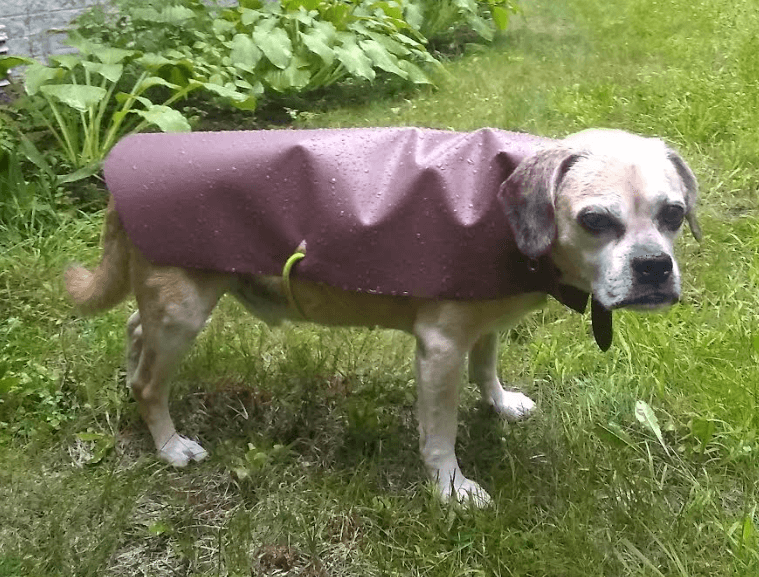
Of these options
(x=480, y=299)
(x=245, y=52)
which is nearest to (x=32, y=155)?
(x=245, y=52)

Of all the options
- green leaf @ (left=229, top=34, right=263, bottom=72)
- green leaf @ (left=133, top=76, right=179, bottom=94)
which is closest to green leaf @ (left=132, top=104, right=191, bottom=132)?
green leaf @ (left=133, top=76, right=179, bottom=94)

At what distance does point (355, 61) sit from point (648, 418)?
3.22 m

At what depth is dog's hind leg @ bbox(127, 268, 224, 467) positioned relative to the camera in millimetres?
2047

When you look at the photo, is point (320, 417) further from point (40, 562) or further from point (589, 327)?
point (589, 327)

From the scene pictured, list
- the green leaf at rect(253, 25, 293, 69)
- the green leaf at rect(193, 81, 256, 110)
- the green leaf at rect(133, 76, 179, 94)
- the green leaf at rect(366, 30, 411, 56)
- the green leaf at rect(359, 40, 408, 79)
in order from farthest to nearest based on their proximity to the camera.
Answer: the green leaf at rect(366, 30, 411, 56)
the green leaf at rect(359, 40, 408, 79)
the green leaf at rect(253, 25, 293, 69)
the green leaf at rect(193, 81, 256, 110)
the green leaf at rect(133, 76, 179, 94)

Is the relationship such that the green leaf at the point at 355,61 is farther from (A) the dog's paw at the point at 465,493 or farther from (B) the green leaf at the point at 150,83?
(A) the dog's paw at the point at 465,493

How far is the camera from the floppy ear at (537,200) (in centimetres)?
169

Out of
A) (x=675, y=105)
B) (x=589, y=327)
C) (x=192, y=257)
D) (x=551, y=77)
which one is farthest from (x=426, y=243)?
(x=551, y=77)

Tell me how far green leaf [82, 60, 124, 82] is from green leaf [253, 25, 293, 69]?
984 mm

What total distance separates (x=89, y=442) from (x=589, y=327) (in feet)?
5.83

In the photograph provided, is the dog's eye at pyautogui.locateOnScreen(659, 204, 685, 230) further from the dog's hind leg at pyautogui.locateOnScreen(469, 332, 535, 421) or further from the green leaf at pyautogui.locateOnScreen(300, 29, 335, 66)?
the green leaf at pyautogui.locateOnScreen(300, 29, 335, 66)

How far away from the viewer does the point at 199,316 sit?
2098 mm

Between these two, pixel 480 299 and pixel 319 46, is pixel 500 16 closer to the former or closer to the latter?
pixel 319 46

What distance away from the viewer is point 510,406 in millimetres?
2484
